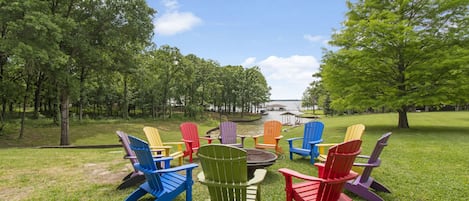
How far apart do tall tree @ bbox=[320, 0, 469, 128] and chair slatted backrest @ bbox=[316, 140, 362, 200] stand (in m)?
10.2

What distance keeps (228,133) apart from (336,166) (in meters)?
4.53

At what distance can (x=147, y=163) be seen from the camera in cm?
297

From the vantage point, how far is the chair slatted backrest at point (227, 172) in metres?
2.28

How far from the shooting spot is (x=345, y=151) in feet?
8.41

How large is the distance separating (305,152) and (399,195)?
7.20 ft

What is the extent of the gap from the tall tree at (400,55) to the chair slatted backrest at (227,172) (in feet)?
35.7

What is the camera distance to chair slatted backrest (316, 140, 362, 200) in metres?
2.49

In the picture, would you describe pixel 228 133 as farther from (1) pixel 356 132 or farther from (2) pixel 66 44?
(2) pixel 66 44

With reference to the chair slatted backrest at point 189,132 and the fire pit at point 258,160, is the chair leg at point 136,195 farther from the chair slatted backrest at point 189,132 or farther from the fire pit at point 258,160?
the chair slatted backrest at point 189,132

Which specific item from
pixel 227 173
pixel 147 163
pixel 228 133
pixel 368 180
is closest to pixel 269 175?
pixel 368 180

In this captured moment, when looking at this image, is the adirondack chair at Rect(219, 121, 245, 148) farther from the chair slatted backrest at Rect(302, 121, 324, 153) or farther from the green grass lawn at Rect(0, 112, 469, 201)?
the chair slatted backrest at Rect(302, 121, 324, 153)

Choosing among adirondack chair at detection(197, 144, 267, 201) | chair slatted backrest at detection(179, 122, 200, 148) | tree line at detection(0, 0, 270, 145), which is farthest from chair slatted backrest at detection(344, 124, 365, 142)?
tree line at detection(0, 0, 270, 145)

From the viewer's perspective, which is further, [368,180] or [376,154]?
[368,180]

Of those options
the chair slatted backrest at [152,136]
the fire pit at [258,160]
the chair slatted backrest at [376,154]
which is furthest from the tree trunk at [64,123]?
the chair slatted backrest at [376,154]
